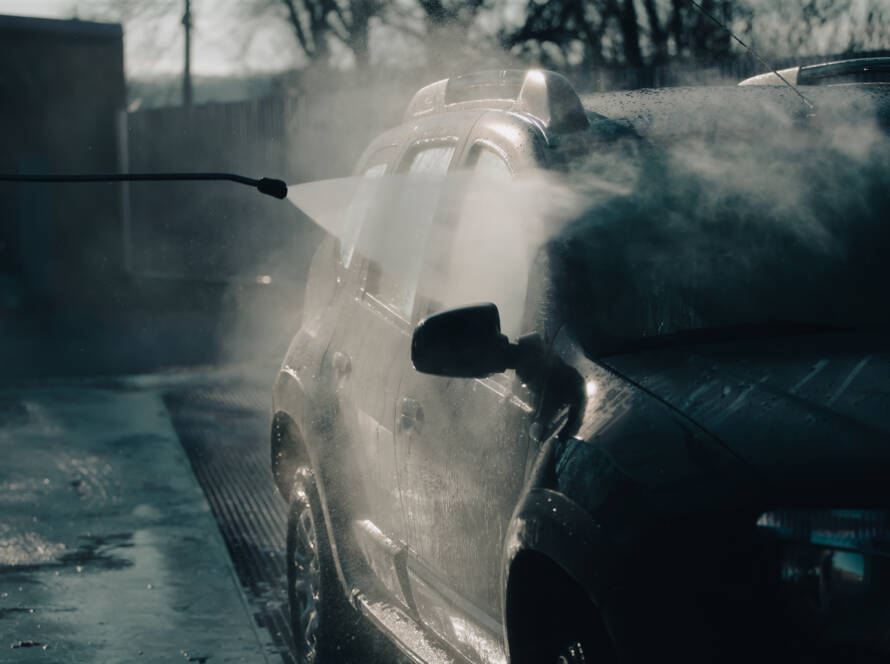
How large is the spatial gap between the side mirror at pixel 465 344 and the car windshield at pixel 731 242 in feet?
0.61

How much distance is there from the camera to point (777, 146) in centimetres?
331

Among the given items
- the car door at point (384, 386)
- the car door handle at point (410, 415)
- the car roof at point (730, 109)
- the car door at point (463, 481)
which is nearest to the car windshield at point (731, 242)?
the car roof at point (730, 109)

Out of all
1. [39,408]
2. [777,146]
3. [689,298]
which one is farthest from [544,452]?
[39,408]

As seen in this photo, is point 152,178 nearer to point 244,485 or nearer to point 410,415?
point 410,415

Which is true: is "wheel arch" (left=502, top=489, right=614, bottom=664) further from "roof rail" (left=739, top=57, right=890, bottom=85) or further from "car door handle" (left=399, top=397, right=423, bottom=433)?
"roof rail" (left=739, top=57, right=890, bottom=85)

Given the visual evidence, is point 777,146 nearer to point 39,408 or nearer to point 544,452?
point 544,452

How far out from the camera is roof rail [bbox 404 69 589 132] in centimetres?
325

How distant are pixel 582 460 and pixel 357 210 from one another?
233cm

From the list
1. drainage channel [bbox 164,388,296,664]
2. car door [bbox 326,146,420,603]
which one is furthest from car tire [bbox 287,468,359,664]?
drainage channel [bbox 164,388,296,664]

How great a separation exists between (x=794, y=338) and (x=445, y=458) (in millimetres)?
930

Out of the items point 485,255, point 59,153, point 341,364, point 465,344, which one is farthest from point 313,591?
point 59,153

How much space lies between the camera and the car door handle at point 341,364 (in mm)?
4129

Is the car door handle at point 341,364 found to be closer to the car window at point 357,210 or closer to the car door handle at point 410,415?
the car window at point 357,210

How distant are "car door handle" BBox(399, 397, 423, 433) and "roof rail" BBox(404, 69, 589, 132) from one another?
820 mm
